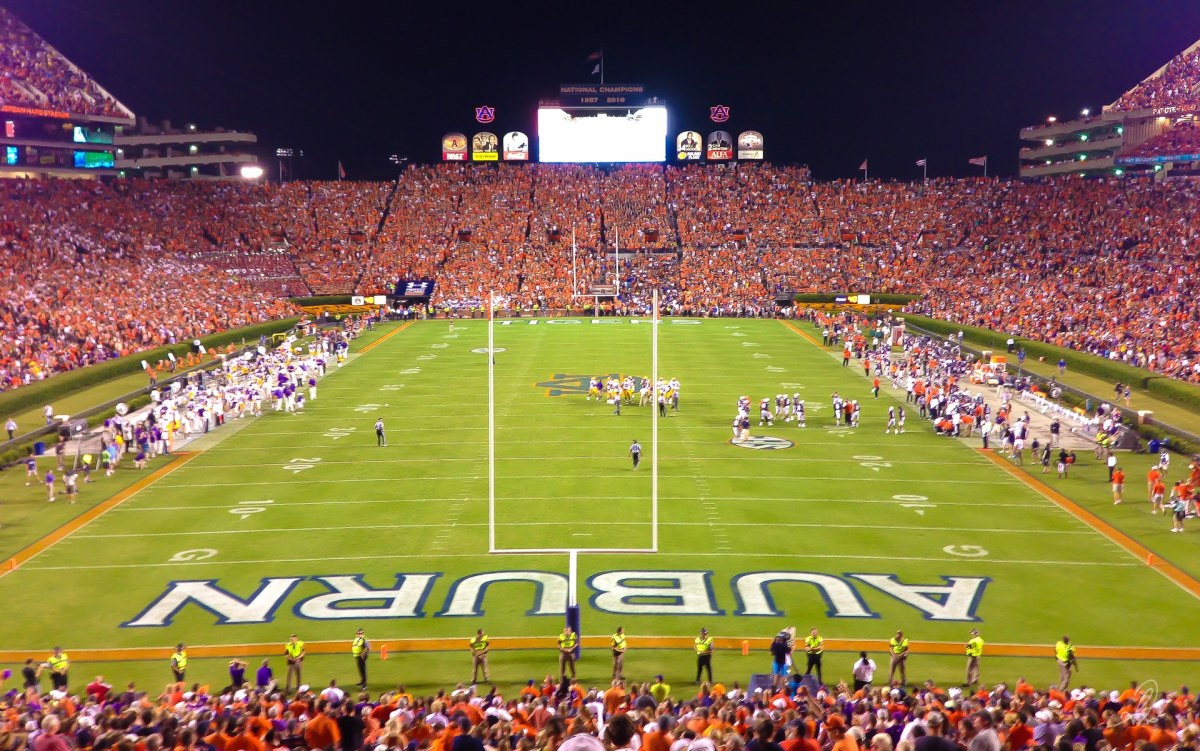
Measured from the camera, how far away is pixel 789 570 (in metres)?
18.6

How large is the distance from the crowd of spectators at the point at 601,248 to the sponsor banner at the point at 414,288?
0.86 meters

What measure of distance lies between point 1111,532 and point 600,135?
66283 mm

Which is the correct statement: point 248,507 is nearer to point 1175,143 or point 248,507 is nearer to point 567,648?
point 567,648

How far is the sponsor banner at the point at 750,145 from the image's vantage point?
286 feet

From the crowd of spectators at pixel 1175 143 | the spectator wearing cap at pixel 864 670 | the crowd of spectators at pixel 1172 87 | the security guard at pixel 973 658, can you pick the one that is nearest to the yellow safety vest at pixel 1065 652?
the security guard at pixel 973 658

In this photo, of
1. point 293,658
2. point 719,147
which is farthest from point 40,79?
point 293,658

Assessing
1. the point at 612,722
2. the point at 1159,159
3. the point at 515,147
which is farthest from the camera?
the point at 515,147

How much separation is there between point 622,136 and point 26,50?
42.3m

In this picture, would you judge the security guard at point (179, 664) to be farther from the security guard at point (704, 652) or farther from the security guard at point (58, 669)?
the security guard at point (704, 652)

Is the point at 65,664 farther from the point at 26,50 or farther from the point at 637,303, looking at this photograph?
the point at 26,50

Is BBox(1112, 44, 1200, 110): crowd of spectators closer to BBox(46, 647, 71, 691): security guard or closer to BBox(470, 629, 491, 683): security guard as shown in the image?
BBox(470, 629, 491, 683): security guard

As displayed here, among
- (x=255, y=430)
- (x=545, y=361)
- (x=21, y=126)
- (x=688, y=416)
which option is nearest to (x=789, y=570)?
(x=688, y=416)

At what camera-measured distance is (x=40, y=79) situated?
64062 millimetres

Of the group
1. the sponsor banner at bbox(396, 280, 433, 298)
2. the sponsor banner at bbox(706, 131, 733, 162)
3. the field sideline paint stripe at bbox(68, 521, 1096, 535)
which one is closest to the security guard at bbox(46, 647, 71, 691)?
the field sideline paint stripe at bbox(68, 521, 1096, 535)
